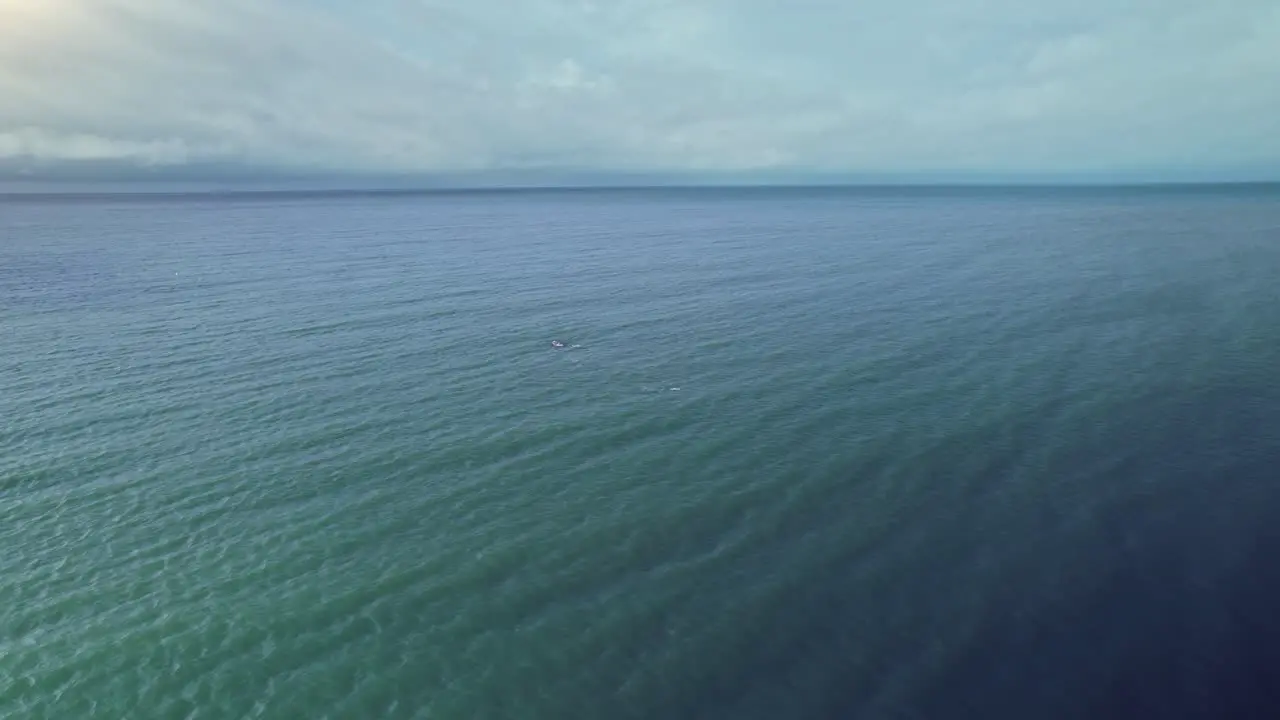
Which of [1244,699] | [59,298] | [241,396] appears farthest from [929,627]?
[59,298]

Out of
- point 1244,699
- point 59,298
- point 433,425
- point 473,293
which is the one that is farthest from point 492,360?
point 59,298

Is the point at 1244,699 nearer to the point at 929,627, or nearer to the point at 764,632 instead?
the point at 929,627

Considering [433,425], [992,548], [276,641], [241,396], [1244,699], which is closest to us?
[1244,699]

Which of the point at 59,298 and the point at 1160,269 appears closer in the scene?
the point at 59,298

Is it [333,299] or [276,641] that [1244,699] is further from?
[333,299]

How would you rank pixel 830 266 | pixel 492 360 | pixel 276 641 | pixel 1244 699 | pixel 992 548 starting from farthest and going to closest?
pixel 830 266
pixel 492 360
pixel 992 548
pixel 276 641
pixel 1244 699

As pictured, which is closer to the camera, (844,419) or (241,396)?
(844,419)
